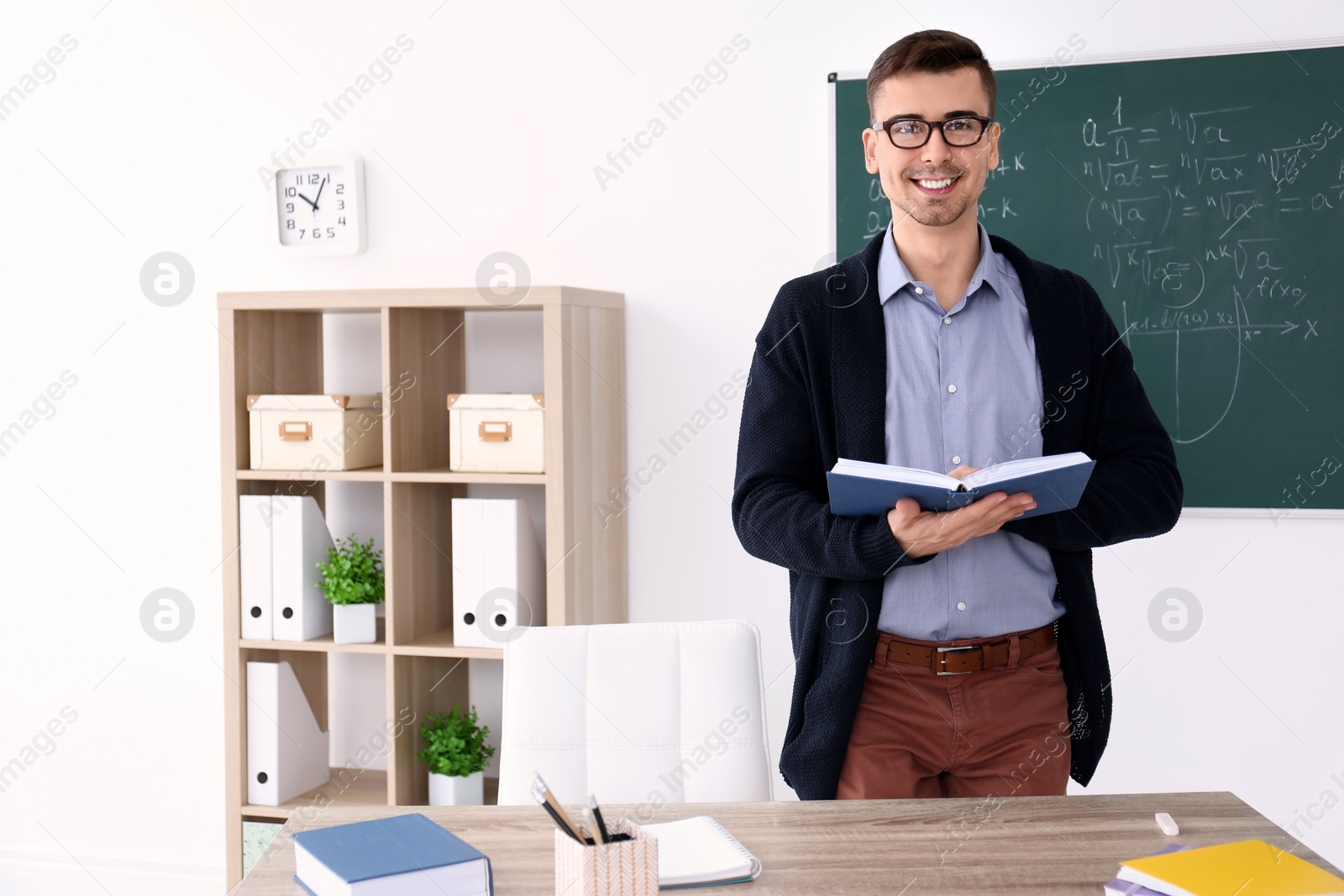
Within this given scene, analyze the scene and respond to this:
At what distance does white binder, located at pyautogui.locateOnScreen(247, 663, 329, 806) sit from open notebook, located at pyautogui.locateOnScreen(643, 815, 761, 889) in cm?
166

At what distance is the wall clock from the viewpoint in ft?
9.38

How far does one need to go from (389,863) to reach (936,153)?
3.71 feet

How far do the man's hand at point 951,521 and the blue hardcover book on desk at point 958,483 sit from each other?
1 cm

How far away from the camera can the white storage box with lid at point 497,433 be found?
2492 mm

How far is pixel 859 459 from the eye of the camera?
5.28ft

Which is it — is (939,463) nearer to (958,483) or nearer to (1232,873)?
(958,483)

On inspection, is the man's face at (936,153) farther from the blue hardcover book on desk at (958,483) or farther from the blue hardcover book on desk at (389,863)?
the blue hardcover book on desk at (389,863)

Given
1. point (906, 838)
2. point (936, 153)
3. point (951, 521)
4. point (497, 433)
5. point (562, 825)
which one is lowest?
point (906, 838)

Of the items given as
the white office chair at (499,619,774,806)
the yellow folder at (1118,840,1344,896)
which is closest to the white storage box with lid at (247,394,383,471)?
the white office chair at (499,619,774,806)

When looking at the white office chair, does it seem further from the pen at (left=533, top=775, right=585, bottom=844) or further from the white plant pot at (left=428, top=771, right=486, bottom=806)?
the white plant pot at (left=428, top=771, right=486, bottom=806)

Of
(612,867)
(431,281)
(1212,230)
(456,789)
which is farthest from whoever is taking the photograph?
(431,281)

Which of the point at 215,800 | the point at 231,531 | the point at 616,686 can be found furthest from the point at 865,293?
the point at 215,800

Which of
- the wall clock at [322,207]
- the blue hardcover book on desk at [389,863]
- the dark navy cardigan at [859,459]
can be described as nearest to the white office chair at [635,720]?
the dark navy cardigan at [859,459]

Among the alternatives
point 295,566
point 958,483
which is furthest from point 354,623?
point 958,483
